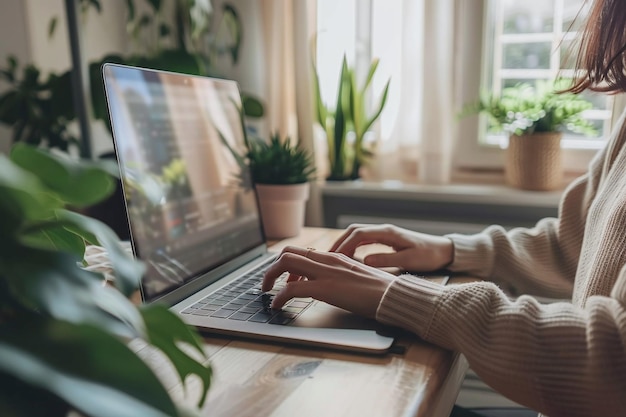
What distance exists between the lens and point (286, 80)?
1.70m

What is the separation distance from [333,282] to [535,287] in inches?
17.6

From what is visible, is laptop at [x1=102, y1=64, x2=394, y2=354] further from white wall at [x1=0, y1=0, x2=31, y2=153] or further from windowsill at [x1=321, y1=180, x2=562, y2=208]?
white wall at [x1=0, y1=0, x2=31, y2=153]

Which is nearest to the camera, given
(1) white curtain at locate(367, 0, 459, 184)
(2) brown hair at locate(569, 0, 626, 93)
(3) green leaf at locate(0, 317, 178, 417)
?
(3) green leaf at locate(0, 317, 178, 417)

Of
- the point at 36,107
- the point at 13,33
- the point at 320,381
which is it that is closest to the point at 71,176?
the point at 320,381

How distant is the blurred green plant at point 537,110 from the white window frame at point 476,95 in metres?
0.08

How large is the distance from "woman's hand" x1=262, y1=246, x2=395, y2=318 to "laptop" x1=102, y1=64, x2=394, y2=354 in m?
0.02

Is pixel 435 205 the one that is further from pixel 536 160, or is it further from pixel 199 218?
pixel 199 218

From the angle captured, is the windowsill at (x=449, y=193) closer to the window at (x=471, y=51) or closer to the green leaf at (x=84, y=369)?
the window at (x=471, y=51)

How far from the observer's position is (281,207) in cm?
118

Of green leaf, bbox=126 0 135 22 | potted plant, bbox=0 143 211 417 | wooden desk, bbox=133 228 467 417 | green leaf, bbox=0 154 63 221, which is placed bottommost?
wooden desk, bbox=133 228 467 417

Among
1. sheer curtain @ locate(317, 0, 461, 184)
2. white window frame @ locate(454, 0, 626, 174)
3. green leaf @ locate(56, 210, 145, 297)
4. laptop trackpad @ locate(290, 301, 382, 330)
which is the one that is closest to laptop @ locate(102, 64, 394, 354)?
laptop trackpad @ locate(290, 301, 382, 330)

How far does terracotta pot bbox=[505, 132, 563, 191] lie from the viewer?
1.43 meters

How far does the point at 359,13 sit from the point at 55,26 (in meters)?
0.94

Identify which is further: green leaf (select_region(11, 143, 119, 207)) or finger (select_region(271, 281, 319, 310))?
finger (select_region(271, 281, 319, 310))
